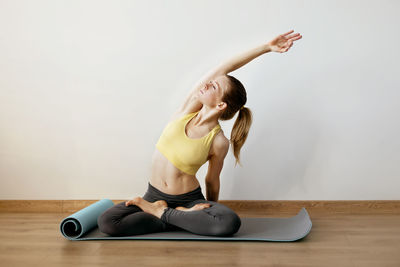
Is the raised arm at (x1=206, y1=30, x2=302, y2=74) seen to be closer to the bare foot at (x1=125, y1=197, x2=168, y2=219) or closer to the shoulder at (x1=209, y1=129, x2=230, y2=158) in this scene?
the shoulder at (x1=209, y1=129, x2=230, y2=158)

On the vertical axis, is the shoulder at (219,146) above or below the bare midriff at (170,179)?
above

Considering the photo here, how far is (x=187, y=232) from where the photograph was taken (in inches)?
84.2

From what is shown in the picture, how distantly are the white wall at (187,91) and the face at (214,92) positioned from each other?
550mm

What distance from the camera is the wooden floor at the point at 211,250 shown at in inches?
66.2

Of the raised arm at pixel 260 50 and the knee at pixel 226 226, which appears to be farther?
the raised arm at pixel 260 50

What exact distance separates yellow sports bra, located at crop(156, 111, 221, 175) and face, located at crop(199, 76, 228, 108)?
0.14 meters

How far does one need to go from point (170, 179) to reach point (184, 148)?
0.57 feet

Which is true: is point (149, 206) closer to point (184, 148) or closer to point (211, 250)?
point (184, 148)

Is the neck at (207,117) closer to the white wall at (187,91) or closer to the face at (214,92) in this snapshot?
the face at (214,92)

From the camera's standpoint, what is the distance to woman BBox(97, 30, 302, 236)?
2.06 metres

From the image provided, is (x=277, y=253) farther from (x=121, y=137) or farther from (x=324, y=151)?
(x=121, y=137)

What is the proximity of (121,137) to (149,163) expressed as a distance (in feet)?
0.81

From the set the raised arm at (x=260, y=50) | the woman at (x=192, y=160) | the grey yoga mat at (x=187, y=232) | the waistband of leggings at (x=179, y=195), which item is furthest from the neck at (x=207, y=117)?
the grey yoga mat at (x=187, y=232)

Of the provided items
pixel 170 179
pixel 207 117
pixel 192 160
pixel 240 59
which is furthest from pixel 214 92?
pixel 170 179
